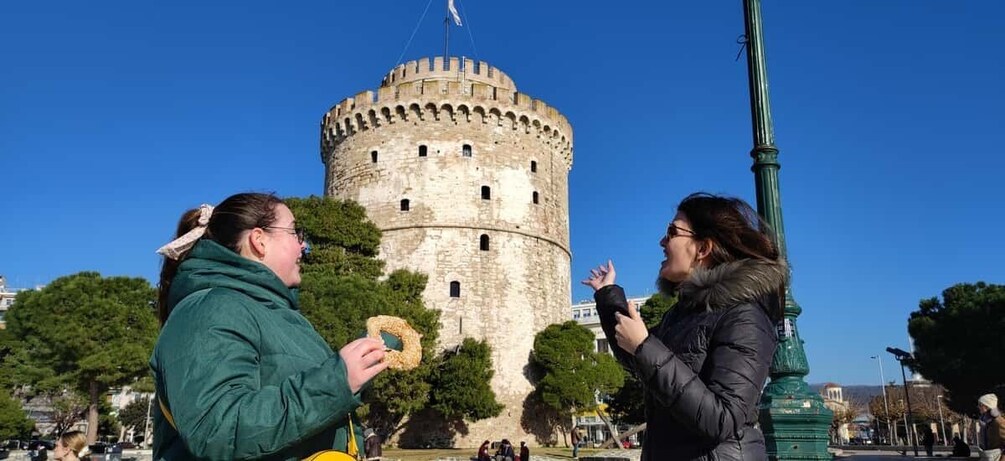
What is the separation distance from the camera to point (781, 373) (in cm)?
602

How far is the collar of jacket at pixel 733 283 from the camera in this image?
240 centimetres

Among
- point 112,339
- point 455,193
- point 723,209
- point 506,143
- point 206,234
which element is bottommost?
point 206,234

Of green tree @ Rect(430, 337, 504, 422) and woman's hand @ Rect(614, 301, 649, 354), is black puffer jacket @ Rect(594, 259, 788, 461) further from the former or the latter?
green tree @ Rect(430, 337, 504, 422)

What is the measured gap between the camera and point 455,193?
28844 mm

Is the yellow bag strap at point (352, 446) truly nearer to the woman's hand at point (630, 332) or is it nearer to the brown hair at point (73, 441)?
the woman's hand at point (630, 332)

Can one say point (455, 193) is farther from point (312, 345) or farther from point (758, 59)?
point (312, 345)

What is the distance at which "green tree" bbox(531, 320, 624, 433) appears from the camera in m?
26.3

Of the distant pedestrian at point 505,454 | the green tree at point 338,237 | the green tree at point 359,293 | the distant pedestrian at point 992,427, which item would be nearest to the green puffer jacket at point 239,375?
the distant pedestrian at point 992,427

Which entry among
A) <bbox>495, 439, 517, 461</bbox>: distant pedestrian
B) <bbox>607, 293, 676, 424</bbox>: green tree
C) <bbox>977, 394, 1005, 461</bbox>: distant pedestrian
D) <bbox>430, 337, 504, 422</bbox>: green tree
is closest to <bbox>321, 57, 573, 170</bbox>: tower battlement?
<bbox>607, 293, 676, 424</bbox>: green tree

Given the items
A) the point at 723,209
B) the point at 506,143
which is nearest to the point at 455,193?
the point at 506,143

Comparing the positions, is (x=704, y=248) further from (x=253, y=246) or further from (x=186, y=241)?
(x=186, y=241)

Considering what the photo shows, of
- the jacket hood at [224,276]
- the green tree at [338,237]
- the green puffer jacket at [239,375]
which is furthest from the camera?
the green tree at [338,237]

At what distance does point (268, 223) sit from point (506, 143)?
92.0 feet

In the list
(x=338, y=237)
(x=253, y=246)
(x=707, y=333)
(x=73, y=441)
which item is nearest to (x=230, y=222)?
(x=253, y=246)
